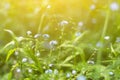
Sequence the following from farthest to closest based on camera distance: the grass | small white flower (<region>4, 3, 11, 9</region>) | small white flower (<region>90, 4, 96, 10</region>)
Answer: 1. small white flower (<region>4, 3, 11, 9</region>)
2. small white flower (<region>90, 4, 96, 10</region>)
3. the grass

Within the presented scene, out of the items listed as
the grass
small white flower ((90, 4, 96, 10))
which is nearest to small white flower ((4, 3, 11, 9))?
the grass

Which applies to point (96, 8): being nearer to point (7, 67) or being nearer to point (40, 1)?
point (40, 1)

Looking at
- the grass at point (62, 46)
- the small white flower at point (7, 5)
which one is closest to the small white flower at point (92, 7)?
the grass at point (62, 46)

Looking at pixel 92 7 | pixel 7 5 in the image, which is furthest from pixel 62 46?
pixel 7 5

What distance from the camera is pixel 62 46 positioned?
2.48m

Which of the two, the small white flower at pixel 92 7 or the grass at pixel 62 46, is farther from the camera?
the small white flower at pixel 92 7

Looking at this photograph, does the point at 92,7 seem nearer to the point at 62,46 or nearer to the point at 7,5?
the point at 7,5

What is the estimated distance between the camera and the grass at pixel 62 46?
219cm

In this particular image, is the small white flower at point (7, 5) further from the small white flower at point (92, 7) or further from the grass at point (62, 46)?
the small white flower at point (92, 7)

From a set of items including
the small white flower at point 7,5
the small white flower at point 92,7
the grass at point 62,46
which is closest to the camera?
the grass at point 62,46

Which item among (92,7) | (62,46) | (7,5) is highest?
(7,5)

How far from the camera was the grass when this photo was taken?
2186 mm

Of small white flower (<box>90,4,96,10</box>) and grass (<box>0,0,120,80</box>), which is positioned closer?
grass (<box>0,0,120,80</box>)

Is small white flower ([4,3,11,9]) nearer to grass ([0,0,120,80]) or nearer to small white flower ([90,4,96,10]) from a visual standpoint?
grass ([0,0,120,80])
